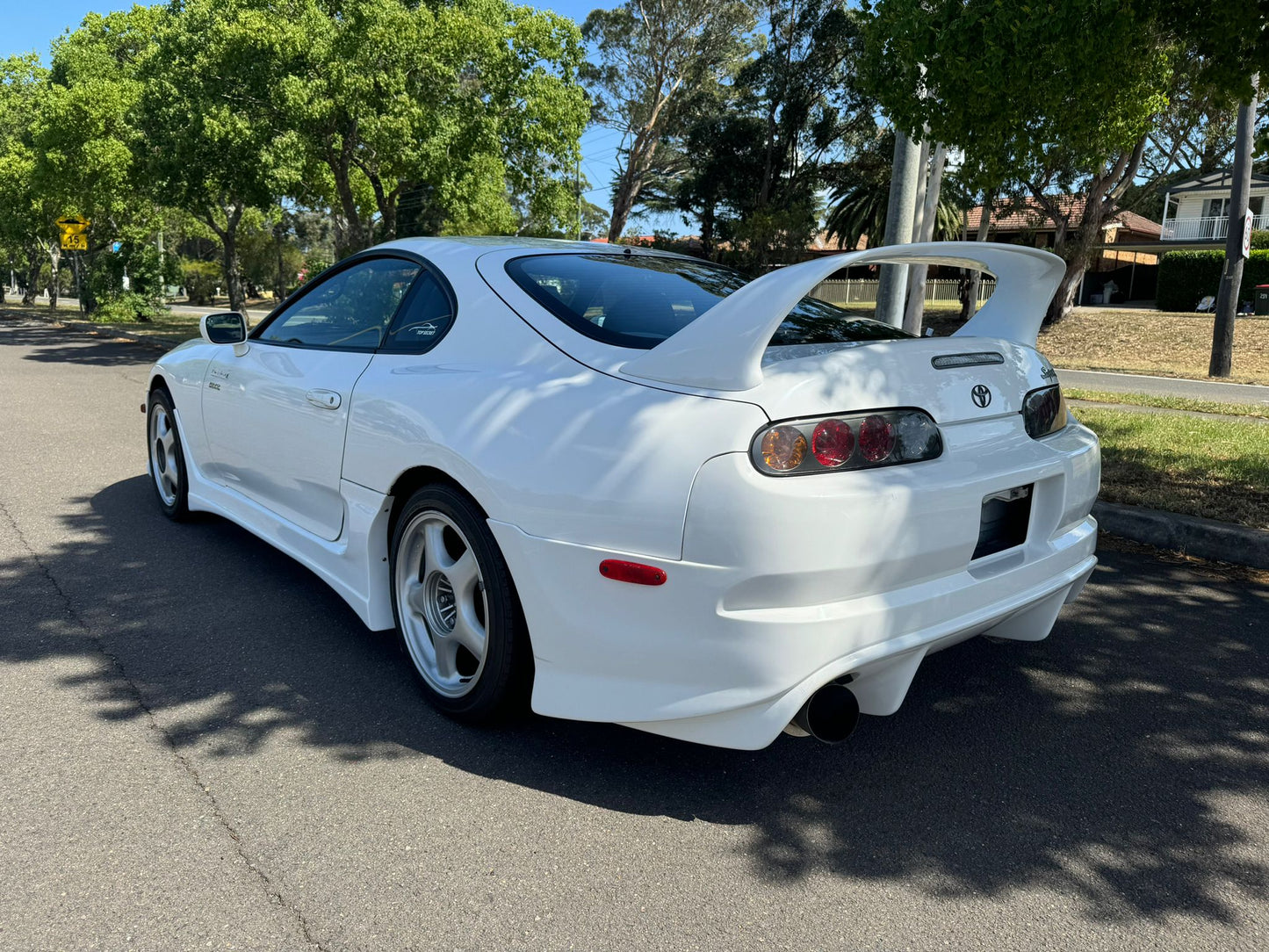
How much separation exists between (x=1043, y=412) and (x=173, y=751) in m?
2.85

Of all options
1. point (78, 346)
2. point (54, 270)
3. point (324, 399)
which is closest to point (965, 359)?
point (324, 399)

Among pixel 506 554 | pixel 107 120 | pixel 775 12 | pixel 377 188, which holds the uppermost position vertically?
pixel 775 12

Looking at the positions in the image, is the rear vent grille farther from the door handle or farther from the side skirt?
the door handle

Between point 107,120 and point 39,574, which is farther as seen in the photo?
point 107,120

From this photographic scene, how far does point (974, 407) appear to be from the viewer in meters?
2.78

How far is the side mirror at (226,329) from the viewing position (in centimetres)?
443

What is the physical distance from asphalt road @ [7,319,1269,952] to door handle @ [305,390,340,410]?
91 centimetres

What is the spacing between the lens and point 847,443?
2469 mm

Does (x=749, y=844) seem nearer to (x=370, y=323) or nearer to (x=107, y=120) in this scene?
(x=370, y=323)

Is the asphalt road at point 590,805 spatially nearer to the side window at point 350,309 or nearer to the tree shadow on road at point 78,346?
the side window at point 350,309

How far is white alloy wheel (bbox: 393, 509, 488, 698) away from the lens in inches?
118

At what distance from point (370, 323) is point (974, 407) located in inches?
86.2

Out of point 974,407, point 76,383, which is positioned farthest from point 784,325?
point 76,383

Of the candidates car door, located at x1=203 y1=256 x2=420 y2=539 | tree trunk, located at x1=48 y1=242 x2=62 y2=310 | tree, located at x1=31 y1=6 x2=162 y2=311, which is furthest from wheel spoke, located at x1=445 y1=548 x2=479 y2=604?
tree trunk, located at x1=48 y1=242 x2=62 y2=310
